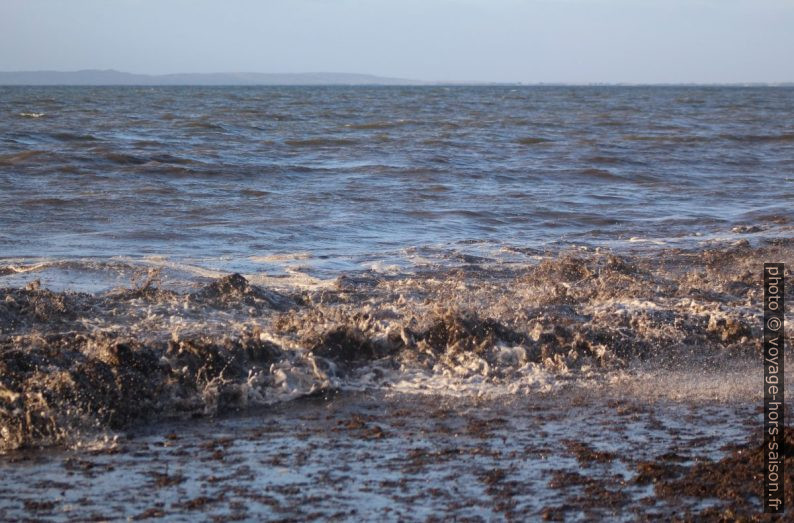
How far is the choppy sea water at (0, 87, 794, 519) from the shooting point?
3898 millimetres

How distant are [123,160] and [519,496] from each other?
46.6ft

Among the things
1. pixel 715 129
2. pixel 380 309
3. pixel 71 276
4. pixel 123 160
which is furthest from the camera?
pixel 715 129

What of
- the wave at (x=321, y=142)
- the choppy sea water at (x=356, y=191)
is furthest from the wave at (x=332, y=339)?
the wave at (x=321, y=142)

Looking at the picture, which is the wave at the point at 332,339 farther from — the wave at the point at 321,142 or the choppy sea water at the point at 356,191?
the wave at the point at 321,142

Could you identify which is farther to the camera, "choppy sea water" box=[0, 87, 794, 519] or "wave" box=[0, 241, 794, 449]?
"wave" box=[0, 241, 794, 449]

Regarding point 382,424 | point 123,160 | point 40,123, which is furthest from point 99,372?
point 40,123

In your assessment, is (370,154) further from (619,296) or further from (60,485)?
(60,485)

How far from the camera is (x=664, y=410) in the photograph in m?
4.21

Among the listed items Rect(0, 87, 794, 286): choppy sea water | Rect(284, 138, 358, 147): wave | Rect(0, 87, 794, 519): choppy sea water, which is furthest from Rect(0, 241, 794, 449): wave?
Rect(284, 138, 358, 147): wave

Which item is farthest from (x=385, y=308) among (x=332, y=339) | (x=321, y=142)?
(x=321, y=142)

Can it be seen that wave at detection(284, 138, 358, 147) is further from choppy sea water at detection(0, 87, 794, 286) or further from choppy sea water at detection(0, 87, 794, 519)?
choppy sea water at detection(0, 87, 794, 519)

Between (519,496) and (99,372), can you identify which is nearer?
(519,496)

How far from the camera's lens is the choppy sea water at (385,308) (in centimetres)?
390

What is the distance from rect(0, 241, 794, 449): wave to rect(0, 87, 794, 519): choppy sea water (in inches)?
0.7
